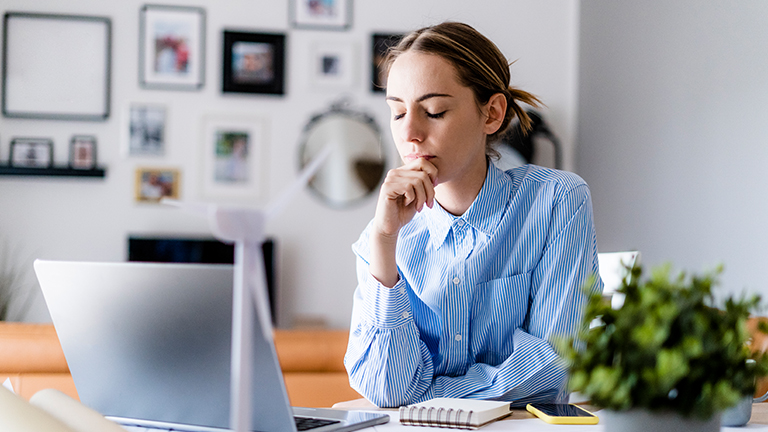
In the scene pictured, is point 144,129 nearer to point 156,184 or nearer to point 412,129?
point 156,184

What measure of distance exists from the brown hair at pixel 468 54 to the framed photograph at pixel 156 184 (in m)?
3.02

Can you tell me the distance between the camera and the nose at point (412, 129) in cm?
112

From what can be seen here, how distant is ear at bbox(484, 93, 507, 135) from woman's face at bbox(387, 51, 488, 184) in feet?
0.27

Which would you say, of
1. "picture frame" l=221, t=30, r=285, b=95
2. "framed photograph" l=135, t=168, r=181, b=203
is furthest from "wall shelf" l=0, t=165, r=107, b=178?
"picture frame" l=221, t=30, r=285, b=95

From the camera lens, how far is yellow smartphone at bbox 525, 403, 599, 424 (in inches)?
32.0

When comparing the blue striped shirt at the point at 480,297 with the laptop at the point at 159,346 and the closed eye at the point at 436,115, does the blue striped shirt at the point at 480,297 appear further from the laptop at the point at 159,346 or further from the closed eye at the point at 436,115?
the laptop at the point at 159,346

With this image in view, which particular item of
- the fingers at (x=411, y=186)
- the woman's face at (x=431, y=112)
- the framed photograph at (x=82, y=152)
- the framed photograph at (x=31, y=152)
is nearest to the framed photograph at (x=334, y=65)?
the framed photograph at (x=82, y=152)

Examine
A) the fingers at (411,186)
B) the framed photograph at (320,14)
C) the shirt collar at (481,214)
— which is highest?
the framed photograph at (320,14)

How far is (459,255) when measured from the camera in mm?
1186

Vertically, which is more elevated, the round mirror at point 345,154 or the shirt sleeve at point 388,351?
the round mirror at point 345,154

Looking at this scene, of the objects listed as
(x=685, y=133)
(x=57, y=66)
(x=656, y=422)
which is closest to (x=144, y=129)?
(x=57, y=66)

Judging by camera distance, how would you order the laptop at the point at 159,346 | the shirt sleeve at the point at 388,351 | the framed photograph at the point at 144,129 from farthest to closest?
the framed photograph at the point at 144,129, the shirt sleeve at the point at 388,351, the laptop at the point at 159,346

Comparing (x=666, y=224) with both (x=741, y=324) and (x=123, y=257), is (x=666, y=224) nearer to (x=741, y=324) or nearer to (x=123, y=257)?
(x=741, y=324)

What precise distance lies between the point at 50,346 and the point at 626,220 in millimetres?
2749
